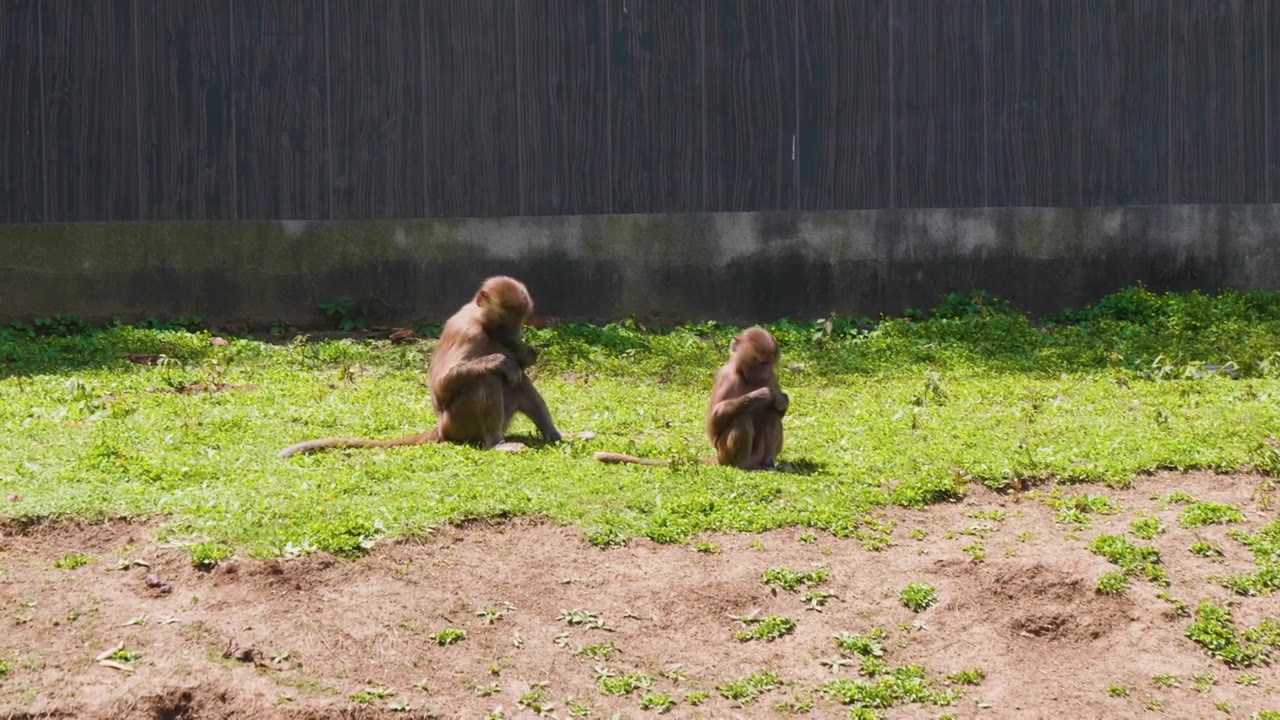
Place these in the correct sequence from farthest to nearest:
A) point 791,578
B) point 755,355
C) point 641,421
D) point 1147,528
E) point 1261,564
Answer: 1. point 641,421
2. point 755,355
3. point 1147,528
4. point 1261,564
5. point 791,578

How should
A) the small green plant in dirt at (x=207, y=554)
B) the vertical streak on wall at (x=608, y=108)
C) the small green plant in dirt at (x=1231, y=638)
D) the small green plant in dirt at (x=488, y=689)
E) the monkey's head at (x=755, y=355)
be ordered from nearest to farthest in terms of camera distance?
the small green plant in dirt at (x=488, y=689), the small green plant in dirt at (x=1231, y=638), the small green plant in dirt at (x=207, y=554), the monkey's head at (x=755, y=355), the vertical streak on wall at (x=608, y=108)

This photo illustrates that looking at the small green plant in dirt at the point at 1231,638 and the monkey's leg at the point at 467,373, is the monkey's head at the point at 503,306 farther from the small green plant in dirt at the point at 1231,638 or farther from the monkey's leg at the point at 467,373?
the small green plant in dirt at the point at 1231,638

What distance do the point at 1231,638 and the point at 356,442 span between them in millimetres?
4886

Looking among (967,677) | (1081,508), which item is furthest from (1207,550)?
(967,677)

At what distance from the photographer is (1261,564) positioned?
6.89 meters

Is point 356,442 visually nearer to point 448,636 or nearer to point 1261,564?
point 448,636

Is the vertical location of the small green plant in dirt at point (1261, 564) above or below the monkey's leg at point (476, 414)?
below

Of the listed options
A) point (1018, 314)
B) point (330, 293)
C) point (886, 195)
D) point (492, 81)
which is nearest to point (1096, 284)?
point (1018, 314)

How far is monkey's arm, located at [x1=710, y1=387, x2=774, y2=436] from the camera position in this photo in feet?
26.6

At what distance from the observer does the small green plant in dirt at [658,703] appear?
5.84 m

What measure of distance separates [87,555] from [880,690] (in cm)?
368

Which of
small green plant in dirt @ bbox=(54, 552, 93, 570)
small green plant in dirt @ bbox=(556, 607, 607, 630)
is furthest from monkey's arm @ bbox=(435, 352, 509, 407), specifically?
small green plant in dirt @ bbox=(54, 552, 93, 570)

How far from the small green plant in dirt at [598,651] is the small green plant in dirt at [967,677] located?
144 cm

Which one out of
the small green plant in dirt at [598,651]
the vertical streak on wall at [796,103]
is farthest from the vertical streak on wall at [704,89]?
the small green plant in dirt at [598,651]
